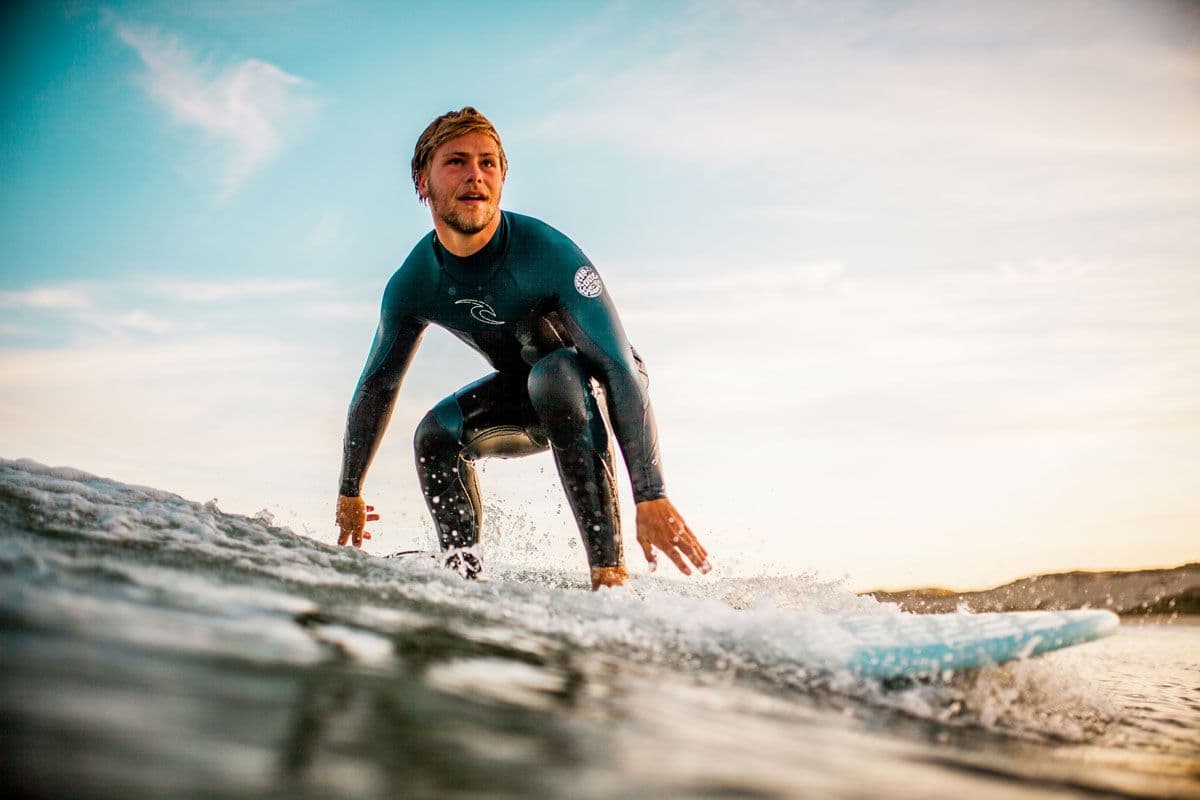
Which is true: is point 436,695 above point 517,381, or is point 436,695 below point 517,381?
below

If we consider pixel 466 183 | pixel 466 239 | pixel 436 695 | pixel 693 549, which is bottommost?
pixel 436 695

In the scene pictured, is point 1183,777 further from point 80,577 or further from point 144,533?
point 144,533

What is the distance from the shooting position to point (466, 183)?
11.6 ft

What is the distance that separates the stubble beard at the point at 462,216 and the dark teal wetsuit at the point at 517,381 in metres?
0.07

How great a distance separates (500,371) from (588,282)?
709 mm

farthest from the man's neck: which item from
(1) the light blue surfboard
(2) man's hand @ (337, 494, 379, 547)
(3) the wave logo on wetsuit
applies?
(1) the light blue surfboard

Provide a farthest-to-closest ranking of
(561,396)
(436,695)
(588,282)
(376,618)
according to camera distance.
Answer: (588,282) < (561,396) < (376,618) < (436,695)

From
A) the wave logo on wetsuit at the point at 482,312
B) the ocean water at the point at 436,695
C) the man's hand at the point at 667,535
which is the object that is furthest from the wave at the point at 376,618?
the wave logo on wetsuit at the point at 482,312

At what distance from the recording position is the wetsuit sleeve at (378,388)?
3.78 meters

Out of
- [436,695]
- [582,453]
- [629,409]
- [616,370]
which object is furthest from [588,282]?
[436,695]

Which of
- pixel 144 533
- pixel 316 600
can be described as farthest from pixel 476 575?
pixel 316 600

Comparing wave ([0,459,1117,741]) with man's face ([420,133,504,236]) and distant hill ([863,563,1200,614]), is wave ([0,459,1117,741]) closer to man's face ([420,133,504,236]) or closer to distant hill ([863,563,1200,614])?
man's face ([420,133,504,236])

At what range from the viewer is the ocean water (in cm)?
88

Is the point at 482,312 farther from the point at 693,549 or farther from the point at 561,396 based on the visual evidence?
the point at 693,549
